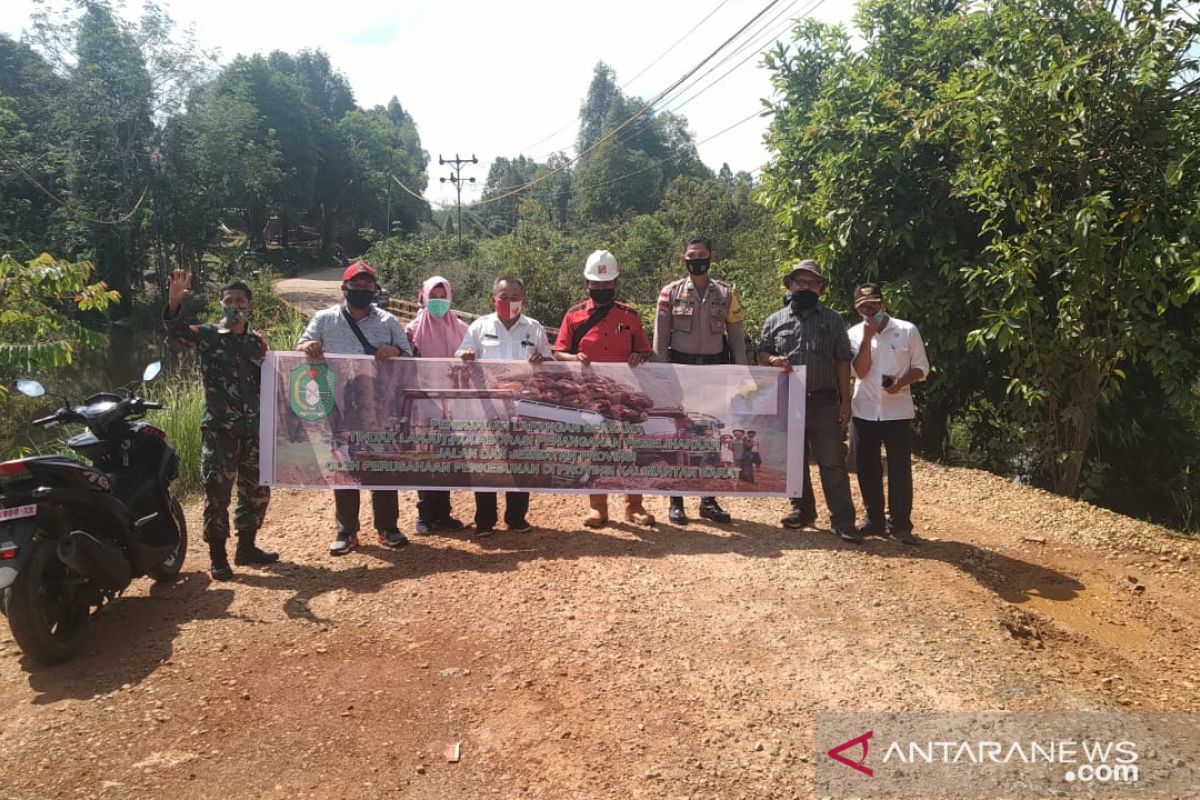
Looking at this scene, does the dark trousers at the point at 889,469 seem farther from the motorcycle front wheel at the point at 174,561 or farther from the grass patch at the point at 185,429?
the grass patch at the point at 185,429

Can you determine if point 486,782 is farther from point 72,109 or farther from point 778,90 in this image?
point 72,109

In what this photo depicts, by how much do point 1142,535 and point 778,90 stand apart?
6053mm

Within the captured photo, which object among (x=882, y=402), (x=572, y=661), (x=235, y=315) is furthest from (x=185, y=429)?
(x=882, y=402)

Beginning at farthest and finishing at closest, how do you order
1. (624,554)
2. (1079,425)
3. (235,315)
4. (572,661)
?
1. (1079,425)
2. (624,554)
3. (235,315)
4. (572,661)

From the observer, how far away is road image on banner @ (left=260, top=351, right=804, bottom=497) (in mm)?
5047

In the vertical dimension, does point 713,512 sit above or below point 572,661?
above

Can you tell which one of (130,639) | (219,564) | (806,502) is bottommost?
(130,639)

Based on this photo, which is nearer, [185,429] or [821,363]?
[821,363]

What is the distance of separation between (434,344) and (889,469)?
3.41 metres

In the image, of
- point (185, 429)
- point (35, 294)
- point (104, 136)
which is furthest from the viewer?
point (104, 136)

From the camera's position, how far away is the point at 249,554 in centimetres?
506

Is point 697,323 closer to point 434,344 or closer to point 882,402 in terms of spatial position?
point 882,402

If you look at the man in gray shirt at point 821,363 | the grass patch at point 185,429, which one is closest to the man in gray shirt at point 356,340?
the man in gray shirt at point 821,363

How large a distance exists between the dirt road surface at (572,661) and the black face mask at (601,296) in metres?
1.66
